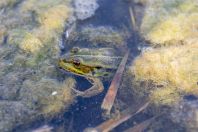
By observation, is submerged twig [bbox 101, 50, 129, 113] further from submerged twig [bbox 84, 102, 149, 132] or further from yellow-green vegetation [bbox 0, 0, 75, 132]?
yellow-green vegetation [bbox 0, 0, 75, 132]

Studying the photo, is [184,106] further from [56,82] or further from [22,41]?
[22,41]

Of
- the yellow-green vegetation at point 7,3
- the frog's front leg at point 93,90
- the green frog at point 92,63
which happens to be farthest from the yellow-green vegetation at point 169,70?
the yellow-green vegetation at point 7,3

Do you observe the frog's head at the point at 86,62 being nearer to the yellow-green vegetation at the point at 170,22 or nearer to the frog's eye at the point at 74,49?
the frog's eye at the point at 74,49

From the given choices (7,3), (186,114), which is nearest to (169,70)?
(186,114)

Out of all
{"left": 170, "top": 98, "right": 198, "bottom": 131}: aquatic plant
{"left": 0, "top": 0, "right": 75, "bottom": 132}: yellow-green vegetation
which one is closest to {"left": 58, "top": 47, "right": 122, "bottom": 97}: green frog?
{"left": 0, "top": 0, "right": 75, "bottom": 132}: yellow-green vegetation

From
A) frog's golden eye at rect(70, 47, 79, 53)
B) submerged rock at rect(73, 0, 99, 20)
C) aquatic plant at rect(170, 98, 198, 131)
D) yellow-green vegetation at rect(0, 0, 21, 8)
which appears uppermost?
submerged rock at rect(73, 0, 99, 20)
